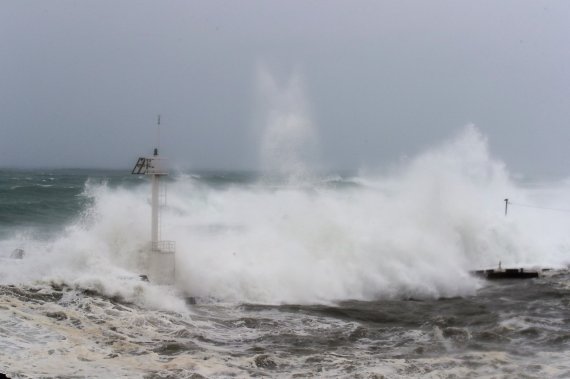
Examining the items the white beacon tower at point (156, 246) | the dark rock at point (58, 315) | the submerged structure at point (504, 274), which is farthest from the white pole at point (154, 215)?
the submerged structure at point (504, 274)

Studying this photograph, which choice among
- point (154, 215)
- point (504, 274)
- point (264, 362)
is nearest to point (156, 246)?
point (154, 215)

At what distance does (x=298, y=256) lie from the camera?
17.7 m

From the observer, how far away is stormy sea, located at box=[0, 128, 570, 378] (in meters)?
9.82

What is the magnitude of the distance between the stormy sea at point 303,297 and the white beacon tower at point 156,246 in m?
0.43

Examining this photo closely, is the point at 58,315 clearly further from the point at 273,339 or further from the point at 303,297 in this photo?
the point at 303,297

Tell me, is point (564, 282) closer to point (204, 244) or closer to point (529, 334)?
point (529, 334)

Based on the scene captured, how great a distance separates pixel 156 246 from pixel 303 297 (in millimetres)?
3878

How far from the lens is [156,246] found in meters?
14.6

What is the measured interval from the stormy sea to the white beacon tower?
0.43m

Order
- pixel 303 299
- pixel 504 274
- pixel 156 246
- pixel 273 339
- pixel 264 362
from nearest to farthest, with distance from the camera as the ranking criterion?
pixel 264 362 → pixel 273 339 → pixel 156 246 → pixel 303 299 → pixel 504 274

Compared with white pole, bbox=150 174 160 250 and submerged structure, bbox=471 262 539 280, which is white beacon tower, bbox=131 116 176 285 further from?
submerged structure, bbox=471 262 539 280

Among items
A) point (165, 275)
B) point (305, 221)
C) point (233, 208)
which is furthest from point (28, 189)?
point (165, 275)

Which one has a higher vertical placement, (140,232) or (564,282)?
(140,232)

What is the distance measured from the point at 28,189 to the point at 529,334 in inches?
1660
